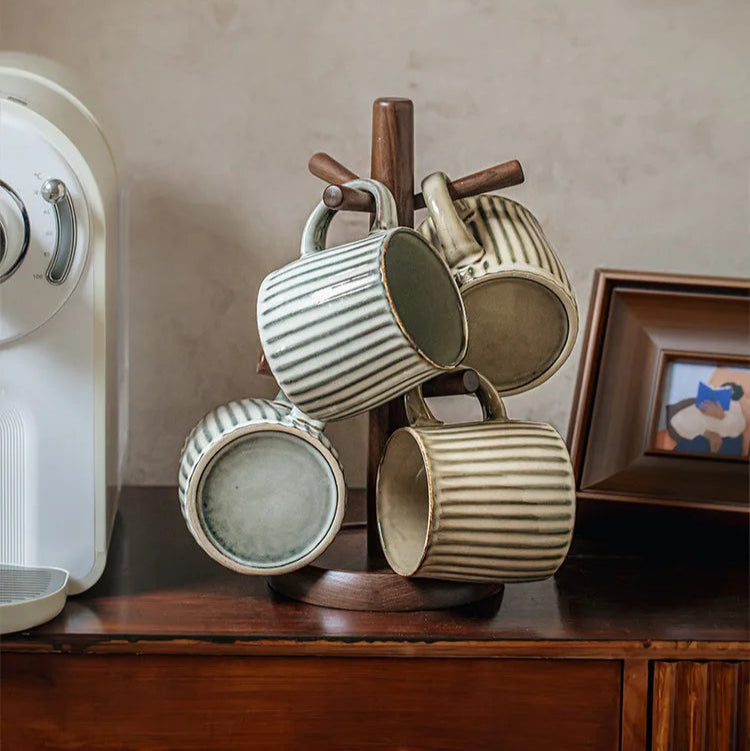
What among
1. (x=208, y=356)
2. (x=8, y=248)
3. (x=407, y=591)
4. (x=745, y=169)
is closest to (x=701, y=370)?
(x=745, y=169)

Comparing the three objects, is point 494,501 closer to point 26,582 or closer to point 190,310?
point 26,582

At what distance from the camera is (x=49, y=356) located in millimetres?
769

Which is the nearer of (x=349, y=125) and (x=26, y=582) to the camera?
(x=26, y=582)

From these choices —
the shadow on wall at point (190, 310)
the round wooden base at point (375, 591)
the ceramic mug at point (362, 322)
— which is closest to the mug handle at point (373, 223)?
the ceramic mug at point (362, 322)

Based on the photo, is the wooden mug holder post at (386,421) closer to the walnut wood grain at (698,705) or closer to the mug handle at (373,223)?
the mug handle at (373,223)

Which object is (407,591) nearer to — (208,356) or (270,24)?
(208,356)

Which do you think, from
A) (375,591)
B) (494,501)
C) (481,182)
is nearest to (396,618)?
(375,591)

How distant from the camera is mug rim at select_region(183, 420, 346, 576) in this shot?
2.54ft

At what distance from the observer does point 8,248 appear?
0.73 meters

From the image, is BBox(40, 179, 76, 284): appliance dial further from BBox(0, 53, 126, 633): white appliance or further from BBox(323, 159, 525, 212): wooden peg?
BBox(323, 159, 525, 212): wooden peg

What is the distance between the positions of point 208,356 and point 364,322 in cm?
49

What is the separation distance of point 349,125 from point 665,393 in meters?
0.46

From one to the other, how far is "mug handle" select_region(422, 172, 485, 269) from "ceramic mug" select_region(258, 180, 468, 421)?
0.04 meters

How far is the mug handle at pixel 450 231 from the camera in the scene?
789 mm
